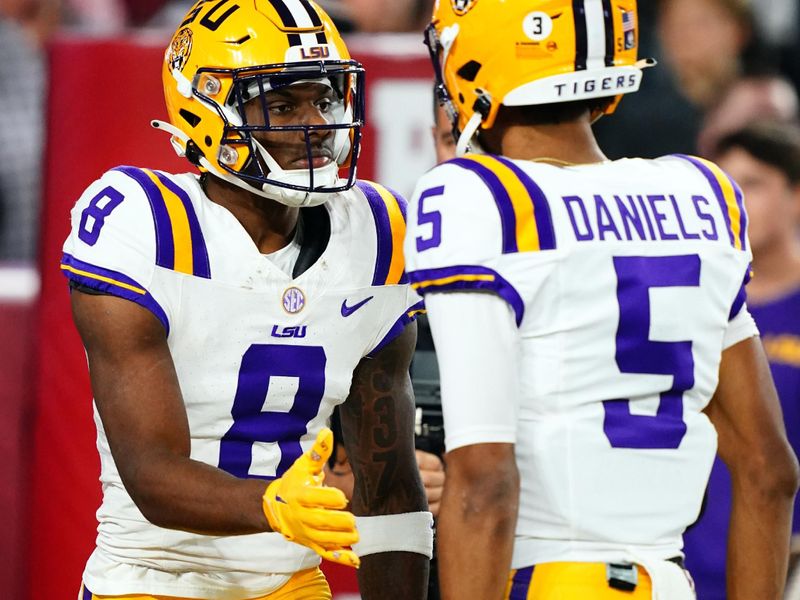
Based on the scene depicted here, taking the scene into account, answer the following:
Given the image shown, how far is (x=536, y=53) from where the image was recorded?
212 cm

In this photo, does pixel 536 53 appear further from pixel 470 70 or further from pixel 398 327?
pixel 398 327

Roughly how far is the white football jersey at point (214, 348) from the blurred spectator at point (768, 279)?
1.56m

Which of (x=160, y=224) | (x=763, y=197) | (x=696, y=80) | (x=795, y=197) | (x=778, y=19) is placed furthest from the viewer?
(x=778, y=19)


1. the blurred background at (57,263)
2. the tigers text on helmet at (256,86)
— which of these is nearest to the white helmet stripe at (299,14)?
the tigers text on helmet at (256,86)

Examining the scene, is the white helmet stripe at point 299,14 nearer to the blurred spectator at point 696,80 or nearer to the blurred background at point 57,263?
the blurred background at point 57,263

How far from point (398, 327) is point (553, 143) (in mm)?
593

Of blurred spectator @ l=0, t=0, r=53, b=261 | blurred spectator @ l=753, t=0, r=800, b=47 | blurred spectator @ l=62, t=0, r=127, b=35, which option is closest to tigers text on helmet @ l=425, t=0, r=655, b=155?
blurred spectator @ l=0, t=0, r=53, b=261

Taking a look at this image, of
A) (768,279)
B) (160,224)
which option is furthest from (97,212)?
(768,279)

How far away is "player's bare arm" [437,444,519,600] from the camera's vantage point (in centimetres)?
194

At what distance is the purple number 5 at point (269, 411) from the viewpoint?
7.93ft

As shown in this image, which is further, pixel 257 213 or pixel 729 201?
pixel 257 213

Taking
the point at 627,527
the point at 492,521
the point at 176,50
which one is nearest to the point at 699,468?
the point at 627,527

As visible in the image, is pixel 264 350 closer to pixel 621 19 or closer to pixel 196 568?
pixel 196 568

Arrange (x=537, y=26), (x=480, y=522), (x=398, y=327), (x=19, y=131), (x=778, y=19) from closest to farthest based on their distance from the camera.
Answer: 1. (x=480, y=522)
2. (x=537, y=26)
3. (x=398, y=327)
4. (x=19, y=131)
5. (x=778, y=19)
